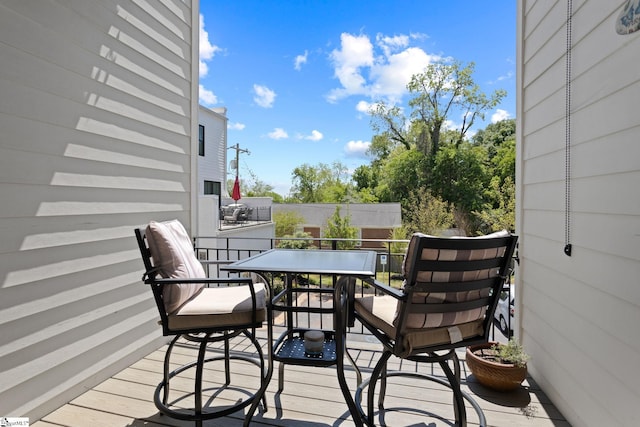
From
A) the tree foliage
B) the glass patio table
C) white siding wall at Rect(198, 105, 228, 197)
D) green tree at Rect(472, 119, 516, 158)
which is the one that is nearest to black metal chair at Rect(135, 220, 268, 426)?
the glass patio table

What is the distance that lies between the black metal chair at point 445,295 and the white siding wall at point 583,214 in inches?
18.0

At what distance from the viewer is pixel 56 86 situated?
74.4 inches

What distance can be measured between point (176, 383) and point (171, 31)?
2.87 m

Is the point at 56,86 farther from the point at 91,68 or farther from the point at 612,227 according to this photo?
the point at 612,227

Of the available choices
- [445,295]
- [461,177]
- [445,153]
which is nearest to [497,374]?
[445,295]

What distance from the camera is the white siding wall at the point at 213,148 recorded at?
11945mm

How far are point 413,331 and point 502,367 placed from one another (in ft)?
3.47

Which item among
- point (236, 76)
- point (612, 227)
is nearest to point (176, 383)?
point (612, 227)

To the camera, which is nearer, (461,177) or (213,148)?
(213,148)

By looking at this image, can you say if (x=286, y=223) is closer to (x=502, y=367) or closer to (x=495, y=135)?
(x=502, y=367)

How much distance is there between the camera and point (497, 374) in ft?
6.74

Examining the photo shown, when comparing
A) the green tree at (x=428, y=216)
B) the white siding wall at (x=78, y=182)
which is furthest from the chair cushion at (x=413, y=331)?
the green tree at (x=428, y=216)

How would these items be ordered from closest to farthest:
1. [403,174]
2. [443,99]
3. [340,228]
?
[340,228] → [443,99] → [403,174]

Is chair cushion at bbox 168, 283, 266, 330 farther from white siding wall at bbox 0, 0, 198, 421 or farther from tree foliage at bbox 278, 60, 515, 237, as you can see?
tree foliage at bbox 278, 60, 515, 237
